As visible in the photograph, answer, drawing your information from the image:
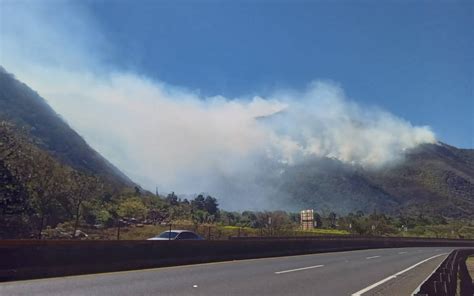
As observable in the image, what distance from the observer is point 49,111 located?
165125 millimetres

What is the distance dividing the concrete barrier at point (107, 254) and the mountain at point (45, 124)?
110m

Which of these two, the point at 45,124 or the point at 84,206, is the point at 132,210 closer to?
the point at 84,206

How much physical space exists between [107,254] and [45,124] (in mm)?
140066

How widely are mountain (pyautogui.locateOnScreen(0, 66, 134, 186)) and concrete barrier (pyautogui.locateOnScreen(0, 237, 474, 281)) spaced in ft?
361

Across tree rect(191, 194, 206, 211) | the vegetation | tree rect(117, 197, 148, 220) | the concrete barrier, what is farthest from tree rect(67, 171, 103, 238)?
tree rect(191, 194, 206, 211)

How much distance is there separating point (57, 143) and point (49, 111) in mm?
27789

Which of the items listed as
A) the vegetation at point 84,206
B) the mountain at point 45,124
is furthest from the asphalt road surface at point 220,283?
the mountain at point 45,124

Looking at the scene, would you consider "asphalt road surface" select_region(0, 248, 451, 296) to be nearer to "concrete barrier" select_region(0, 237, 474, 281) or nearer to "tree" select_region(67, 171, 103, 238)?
"concrete barrier" select_region(0, 237, 474, 281)

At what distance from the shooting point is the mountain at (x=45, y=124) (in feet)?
450

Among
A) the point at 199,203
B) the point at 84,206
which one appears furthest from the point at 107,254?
the point at 199,203

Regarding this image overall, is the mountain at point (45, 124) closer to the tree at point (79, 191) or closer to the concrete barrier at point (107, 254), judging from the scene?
the tree at point (79, 191)

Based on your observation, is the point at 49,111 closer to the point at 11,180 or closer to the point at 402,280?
the point at 11,180

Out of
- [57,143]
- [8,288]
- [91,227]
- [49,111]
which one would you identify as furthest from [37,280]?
[49,111]

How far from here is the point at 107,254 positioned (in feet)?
56.1
